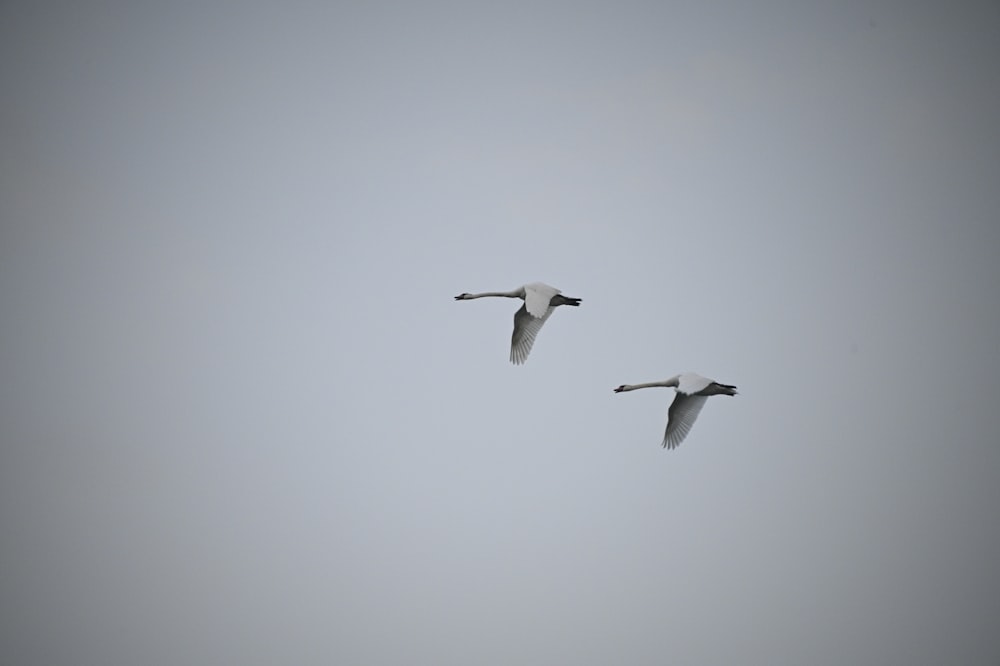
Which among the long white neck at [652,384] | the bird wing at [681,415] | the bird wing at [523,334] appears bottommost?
the bird wing at [681,415]

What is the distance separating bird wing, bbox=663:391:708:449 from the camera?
1587 inches

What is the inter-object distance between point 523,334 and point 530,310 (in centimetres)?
222

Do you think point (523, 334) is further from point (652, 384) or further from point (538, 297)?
point (652, 384)

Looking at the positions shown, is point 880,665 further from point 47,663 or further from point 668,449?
point 668,449

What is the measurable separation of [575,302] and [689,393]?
5.05 m

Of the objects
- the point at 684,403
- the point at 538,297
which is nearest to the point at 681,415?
the point at 684,403

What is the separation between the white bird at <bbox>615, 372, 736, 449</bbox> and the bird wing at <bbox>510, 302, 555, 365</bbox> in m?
4.94

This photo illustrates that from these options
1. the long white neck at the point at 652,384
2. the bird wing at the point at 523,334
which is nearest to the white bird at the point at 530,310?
the bird wing at the point at 523,334

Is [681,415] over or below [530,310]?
below

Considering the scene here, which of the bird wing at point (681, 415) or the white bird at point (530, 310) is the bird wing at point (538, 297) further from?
the bird wing at point (681, 415)

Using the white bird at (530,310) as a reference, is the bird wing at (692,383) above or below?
below

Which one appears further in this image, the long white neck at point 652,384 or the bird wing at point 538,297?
the long white neck at point 652,384

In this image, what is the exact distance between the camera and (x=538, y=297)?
39.2 m

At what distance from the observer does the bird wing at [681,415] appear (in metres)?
40.3
